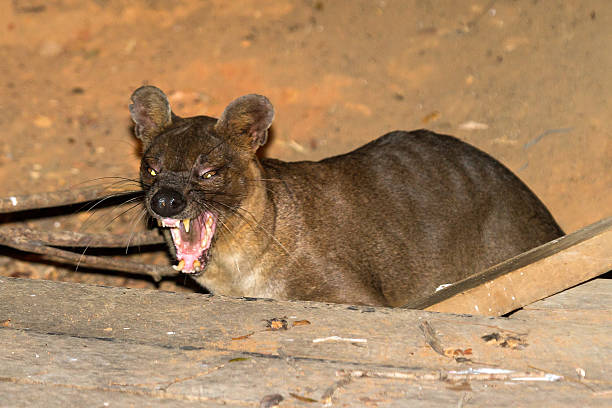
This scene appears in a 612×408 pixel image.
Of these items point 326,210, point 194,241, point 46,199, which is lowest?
point 46,199

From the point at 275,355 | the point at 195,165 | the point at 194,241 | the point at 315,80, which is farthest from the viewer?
the point at 315,80

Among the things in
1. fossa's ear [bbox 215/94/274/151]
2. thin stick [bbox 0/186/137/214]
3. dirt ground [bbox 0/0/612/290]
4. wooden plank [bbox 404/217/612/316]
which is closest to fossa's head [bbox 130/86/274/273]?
fossa's ear [bbox 215/94/274/151]

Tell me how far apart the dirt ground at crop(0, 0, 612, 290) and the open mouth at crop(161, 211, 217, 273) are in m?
2.09

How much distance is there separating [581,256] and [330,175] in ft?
6.83

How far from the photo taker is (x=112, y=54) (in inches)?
340

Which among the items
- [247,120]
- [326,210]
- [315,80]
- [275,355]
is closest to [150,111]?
[247,120]

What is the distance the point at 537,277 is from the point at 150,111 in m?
2.59

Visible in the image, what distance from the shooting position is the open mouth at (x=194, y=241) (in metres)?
4.70

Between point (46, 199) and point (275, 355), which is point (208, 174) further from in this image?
point (275, 355)

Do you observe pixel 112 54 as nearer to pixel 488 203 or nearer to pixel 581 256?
pixel 488 203

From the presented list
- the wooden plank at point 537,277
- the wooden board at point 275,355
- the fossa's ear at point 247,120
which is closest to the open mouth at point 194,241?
the fossa's ear at point 247,120

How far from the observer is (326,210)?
5289 millimetres

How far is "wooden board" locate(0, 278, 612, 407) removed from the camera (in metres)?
2.66

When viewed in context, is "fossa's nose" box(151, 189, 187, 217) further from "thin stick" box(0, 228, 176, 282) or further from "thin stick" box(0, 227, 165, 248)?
"thin stick" box(0, 228, 176, 282)
